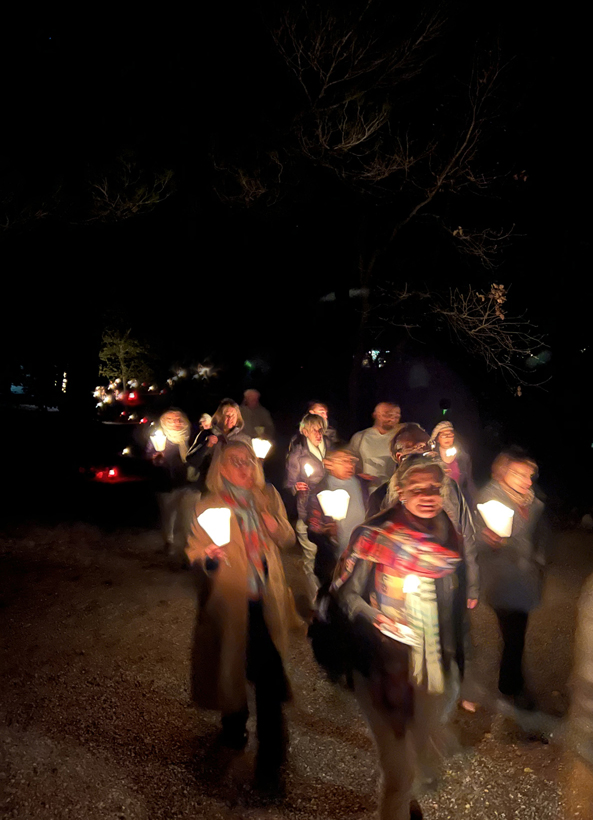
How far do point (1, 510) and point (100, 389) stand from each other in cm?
1304

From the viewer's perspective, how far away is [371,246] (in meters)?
15.1

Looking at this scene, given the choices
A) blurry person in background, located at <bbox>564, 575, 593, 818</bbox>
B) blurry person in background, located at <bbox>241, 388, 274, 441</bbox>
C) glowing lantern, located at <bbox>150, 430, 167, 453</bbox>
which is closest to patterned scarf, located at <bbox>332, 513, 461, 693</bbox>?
blurry person in background, located at <bbox>564, 575, 593, 818</bbox>

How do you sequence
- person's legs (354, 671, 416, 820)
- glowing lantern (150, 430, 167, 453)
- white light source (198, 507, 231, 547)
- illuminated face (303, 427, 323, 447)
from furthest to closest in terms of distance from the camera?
1. glowing lantern (150, 430, 167, 453)
2. illuminated face (303, 427, 323, 447)
3. white light source (198, 507, 231, 547)
4. person's legs (354, 671, 416, 820)

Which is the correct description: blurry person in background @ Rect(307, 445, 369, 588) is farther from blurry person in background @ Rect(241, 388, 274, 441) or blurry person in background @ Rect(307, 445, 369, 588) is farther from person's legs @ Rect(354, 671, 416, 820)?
blurry person in background @ Rect(241, 388, 274, 441)

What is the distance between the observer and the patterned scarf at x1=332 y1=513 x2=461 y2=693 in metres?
2.76

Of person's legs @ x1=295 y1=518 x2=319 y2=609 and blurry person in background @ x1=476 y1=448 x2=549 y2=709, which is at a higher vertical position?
blurry person in background @ x1=476 y1=448 x2=549 y2=709

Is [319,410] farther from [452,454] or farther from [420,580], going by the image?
[420,580]

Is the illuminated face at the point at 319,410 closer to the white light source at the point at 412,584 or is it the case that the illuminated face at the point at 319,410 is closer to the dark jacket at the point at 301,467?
the dark jacket at the point at 301,467

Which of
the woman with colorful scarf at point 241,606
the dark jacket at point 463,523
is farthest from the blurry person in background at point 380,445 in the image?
the woman with colorful scarf at point 241,606

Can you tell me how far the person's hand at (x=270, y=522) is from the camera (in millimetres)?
3693

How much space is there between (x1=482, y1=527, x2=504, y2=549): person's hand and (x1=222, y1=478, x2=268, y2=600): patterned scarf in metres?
1.47

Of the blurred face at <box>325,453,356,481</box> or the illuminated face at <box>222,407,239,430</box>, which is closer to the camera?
the blurred face at <box>325,453,356,481</box>

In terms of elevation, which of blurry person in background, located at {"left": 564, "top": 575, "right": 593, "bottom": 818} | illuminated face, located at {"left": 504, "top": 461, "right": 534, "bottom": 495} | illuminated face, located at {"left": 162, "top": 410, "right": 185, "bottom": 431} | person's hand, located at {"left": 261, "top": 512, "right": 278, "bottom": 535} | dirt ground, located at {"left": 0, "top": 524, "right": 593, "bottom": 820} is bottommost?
dirt ground, located at {"left": 0, "top": 524, "right": 593, "bottom": 820}

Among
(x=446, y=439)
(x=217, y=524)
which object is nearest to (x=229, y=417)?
(x=446, y=439)
